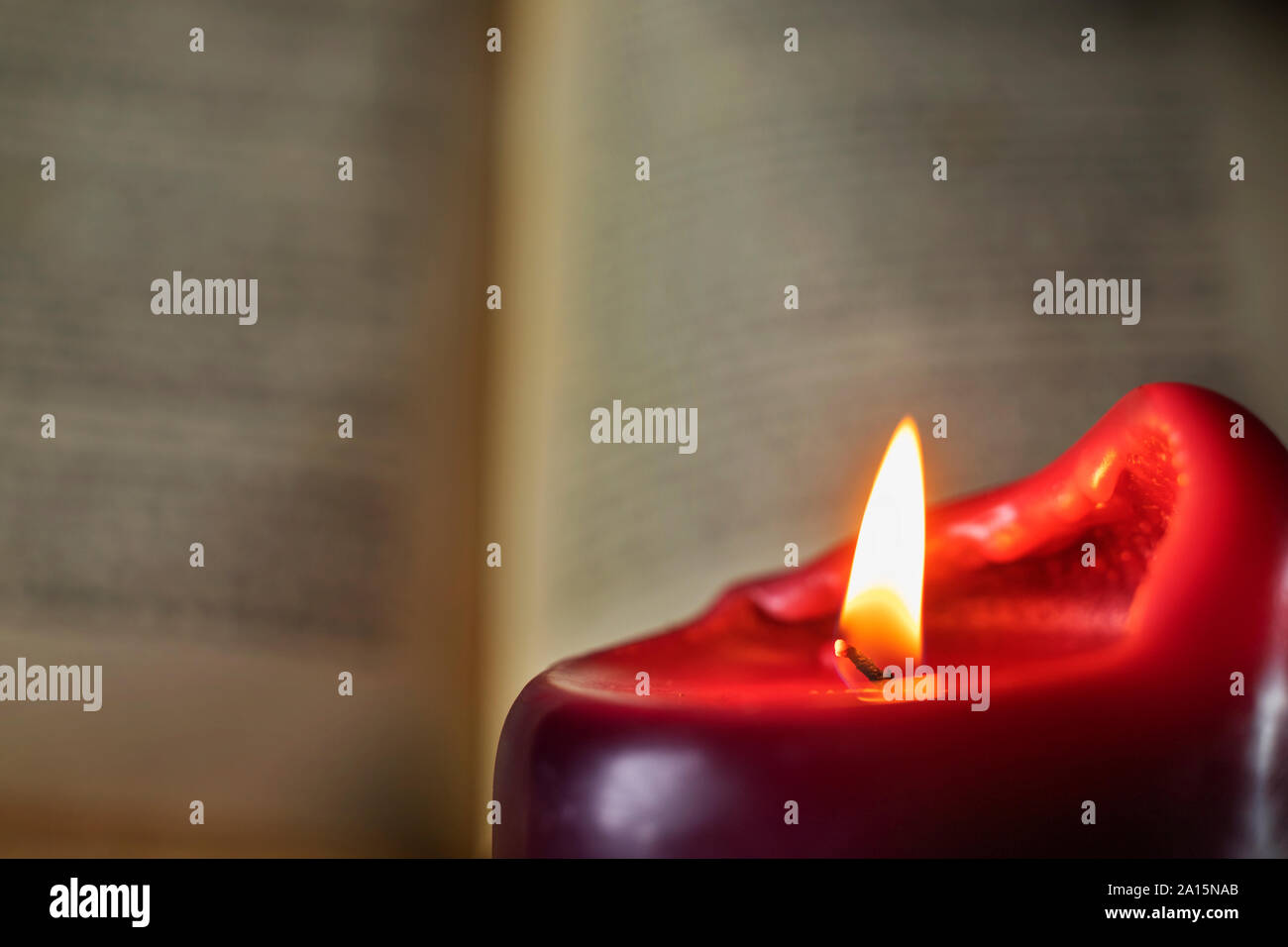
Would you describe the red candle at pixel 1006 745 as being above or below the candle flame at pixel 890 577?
below

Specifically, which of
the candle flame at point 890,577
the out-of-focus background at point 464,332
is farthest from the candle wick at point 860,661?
the out-of-focus background at point 464,332

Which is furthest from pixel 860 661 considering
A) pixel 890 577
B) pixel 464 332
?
pixel 464 332

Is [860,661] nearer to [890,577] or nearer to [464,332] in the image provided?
[890,577]

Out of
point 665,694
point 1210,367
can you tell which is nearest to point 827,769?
point 665,694

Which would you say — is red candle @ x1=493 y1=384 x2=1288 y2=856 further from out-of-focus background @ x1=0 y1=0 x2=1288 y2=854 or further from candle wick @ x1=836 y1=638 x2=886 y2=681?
out-of-focus background @ x1=0 y1=0 x2=1288 y2=854

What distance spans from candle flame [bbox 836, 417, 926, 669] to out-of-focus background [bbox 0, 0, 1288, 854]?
0.59ft

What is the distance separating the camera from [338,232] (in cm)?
39

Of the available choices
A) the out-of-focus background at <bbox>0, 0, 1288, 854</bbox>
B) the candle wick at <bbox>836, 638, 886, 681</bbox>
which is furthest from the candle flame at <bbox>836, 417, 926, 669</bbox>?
the out-of-focus background at <bbox>0, 0, 1288, 854</bbox>

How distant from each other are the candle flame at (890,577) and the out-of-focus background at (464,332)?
0.18m

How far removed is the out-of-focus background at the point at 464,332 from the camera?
0.33 meters

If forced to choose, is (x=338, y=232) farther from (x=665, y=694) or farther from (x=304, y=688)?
(x=665, y=694)

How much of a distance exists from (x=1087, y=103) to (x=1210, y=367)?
4.1 inches

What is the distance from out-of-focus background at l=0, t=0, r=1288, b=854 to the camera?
329 millimetres

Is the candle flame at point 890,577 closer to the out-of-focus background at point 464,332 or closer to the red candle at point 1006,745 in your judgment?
the red candle at point 1006,745
